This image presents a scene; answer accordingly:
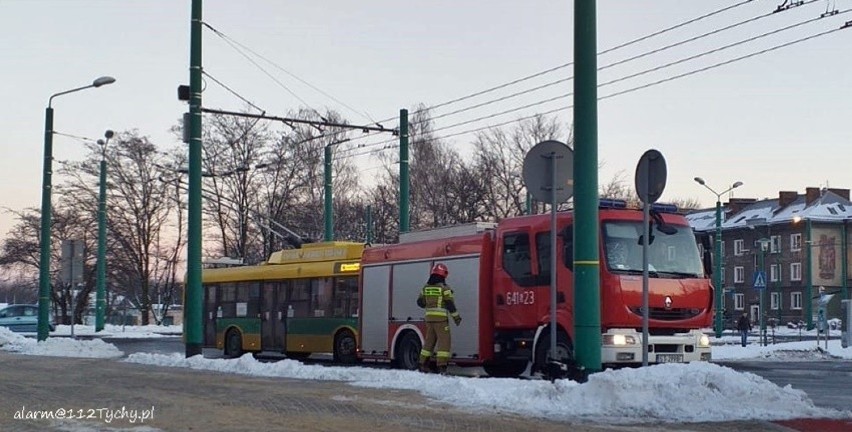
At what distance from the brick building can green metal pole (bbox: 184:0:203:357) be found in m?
71.5

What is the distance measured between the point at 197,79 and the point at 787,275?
7928 centimetres

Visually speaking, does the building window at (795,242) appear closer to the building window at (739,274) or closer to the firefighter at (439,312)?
the building window at (739,274)

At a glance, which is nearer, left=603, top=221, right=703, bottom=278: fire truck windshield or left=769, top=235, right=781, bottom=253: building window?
left=603, top=221, right=703, bottom=278: fire truck windshield

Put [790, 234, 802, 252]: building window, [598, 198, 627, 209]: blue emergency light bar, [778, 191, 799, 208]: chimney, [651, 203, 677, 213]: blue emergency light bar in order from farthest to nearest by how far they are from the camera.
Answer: [778, 191, 799, 208]: chimney < [790, 234, 802, 252]: building window < [651, 203, 677, 213]: blue emergency light bar < [598, 198, 627, 209]: blue emergency light bar

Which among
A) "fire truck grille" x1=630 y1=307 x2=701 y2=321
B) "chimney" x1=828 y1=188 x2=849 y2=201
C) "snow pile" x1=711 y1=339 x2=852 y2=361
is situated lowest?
"snow pile" x1=711 y1=339 x2=852 y2=361

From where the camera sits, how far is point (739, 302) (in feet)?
324

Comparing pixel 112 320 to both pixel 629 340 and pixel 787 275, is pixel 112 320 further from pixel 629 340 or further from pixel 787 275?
pixel 629 340

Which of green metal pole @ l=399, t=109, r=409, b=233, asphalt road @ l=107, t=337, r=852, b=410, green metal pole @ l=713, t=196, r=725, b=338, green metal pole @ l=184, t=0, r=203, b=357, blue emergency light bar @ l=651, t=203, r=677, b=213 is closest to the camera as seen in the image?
asphalt road @ l=107, t=337, r=852, b=410

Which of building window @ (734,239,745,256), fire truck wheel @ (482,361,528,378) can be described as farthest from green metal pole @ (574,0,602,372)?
building window @ (734,239,745,256)

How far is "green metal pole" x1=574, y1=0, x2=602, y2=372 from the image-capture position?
476 inches

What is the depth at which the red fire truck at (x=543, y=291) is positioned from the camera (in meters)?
16.2

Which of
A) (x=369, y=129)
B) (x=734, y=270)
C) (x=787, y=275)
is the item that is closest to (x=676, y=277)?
(x=369, y=129)

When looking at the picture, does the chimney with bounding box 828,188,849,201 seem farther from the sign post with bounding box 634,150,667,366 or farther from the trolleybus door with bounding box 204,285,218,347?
the sign post with bounding box 634,150,667,366

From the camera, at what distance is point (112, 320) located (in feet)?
264
